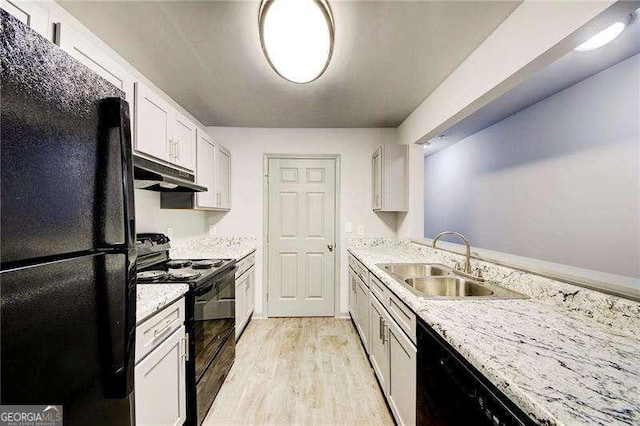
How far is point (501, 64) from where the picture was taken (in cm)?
157

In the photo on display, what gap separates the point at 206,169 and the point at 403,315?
7.62 ft

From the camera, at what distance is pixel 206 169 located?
8.99 feet

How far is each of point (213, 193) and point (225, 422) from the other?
6.72ft

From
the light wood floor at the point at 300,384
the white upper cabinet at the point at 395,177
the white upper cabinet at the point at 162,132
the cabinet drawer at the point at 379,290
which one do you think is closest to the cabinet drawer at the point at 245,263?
the light wood floor at the point at 300,384

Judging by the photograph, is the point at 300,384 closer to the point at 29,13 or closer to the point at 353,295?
the point at 353,295

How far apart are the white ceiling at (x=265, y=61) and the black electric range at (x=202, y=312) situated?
1411 mm

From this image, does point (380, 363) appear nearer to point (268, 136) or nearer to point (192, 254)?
point (192, 254)

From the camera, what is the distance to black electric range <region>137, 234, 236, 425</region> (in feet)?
5.09

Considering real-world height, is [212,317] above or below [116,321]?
below

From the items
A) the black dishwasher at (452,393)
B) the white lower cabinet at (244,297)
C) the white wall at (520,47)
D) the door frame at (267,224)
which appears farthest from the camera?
the door frame at (267,224)

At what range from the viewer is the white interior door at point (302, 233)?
3570 millimetres

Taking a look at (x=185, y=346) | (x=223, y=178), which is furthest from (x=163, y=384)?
(x=223, y=178)

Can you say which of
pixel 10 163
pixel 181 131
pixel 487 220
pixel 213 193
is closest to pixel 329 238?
pixel 213 193

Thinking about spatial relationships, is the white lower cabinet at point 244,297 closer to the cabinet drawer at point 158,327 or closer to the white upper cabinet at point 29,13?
the cabinet drawer at point 158,327
